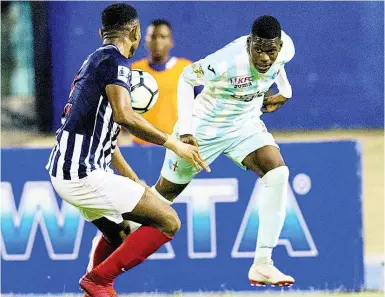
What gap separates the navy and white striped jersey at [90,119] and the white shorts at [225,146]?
1028mm

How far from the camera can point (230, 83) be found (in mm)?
6223

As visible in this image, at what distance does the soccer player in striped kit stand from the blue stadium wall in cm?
1014

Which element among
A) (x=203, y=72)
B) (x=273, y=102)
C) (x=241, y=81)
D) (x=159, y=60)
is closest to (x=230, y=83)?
(x=241, y=81)

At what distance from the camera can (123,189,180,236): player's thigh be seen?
5.49 meters

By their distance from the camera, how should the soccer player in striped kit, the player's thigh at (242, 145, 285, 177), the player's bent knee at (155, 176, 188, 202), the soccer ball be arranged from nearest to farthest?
the soccer player in striped kit, the soccer ball, the player's thigh at (242, 145, 285, 177), the player's bent knee at (155, 176, 188, 202)

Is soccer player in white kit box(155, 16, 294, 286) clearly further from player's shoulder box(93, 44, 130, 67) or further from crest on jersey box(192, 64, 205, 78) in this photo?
player's shoulder box(93, 44, 130, 67)

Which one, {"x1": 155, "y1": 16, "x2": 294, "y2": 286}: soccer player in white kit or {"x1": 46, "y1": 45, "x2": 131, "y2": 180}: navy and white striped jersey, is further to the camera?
{"x1": 155, "y1": 16, "x2": 294, "y2": 286}: soccer player in white kit

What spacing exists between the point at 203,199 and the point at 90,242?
32.6 inches

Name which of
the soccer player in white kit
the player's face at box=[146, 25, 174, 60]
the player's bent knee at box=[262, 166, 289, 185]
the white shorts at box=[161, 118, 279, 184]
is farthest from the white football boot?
the player's face at box=[146, 25, 174, 60]

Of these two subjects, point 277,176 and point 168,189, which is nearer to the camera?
point 277,176

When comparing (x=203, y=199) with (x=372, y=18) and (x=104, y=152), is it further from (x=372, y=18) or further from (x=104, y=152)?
(x=372, y=18)

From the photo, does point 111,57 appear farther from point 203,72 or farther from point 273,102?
point 273,102

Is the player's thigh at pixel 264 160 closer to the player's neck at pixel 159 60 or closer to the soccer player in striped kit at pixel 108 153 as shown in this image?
the soccer player in striped kit at pixel 108 153

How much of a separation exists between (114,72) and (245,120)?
137 centimetres
